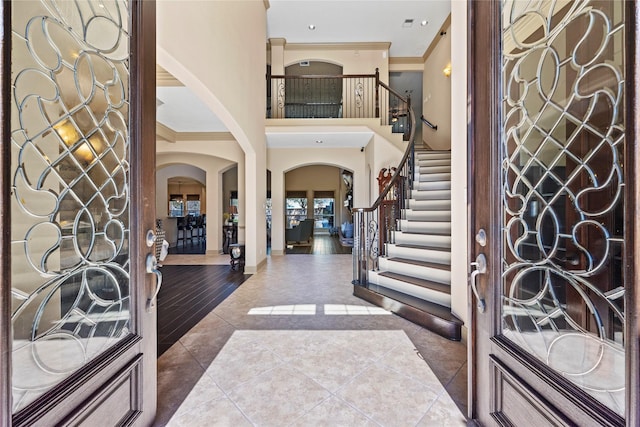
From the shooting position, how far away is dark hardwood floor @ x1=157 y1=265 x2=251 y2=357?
9.12 feet

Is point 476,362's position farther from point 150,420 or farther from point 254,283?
point 254,283

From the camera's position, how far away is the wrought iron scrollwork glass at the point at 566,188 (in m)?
0.83

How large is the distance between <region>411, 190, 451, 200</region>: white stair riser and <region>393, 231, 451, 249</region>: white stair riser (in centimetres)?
102

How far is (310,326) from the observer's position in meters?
2.79

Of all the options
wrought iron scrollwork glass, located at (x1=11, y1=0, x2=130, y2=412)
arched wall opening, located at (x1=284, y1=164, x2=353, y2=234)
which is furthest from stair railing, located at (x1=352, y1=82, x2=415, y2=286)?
arched wall opening, located at (x1=284, y1=164, x2=353, y2=234)

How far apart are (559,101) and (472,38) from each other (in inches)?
23.4

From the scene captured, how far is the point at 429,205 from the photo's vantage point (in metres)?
4.35

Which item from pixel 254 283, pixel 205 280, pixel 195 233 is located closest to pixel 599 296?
pixel 254 283

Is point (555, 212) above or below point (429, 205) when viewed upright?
below

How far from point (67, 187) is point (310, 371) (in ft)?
5.93

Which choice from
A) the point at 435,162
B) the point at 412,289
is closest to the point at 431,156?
the point at 435,162

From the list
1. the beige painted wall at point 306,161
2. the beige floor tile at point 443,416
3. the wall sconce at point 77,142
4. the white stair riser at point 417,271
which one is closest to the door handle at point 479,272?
the beige floor tile at point 443,416

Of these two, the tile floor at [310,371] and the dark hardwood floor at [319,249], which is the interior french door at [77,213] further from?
the dark hardwood floor at [319,249]

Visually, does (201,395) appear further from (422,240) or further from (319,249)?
(319,249)
